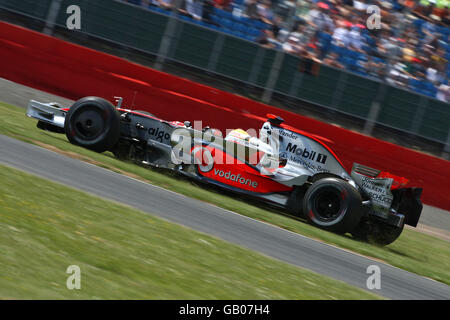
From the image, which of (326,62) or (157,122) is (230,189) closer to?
(157,122)

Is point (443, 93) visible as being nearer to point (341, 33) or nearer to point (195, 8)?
point (341, 33)

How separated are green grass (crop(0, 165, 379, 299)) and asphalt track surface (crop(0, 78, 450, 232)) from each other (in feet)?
23.1

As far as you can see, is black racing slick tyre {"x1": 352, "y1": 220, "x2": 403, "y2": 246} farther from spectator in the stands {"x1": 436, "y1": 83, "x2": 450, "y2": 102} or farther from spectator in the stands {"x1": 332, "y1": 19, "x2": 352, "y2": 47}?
spectator in the stands {"x1": 332, "y1": 19, "x2": 352, "y2": 47}

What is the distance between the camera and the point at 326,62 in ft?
48.4

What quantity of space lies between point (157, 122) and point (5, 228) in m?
5.40

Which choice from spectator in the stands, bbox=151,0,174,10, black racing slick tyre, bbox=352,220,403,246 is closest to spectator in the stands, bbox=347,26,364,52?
spectator in the stands, bbox=151,0,174,10

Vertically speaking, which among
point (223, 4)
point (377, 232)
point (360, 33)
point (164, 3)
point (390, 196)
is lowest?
point (377, 232)

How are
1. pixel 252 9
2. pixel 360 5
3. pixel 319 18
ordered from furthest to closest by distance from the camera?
pixel 360 5 → pixel 252 9 → pixel 319 18

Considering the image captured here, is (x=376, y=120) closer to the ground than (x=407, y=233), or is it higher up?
higher up

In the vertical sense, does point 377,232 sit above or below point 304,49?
below

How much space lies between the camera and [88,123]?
10680 millimetres

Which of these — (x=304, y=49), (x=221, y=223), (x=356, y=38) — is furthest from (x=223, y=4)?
(x=221, y=223)

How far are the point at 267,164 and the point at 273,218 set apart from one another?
3.20 feet
